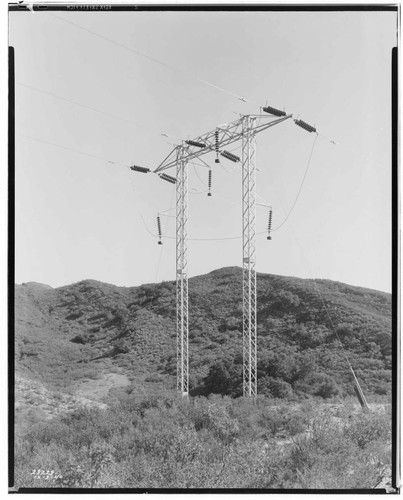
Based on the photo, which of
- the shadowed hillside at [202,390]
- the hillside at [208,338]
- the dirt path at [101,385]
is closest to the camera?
the shadowed hillside at [202,390]

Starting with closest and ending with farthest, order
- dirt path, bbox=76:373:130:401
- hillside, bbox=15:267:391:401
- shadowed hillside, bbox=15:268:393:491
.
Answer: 1. shadowed hillside, bbox=15:268:393:491
2. dirt path, bbox=76:373:130:401
3. hillside, bbox=15:267:391:401

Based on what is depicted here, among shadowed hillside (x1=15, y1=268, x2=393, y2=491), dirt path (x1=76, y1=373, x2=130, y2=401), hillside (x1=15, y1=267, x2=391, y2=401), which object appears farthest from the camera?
hillside (x1=15, y1=267, x2=391, y2=401)

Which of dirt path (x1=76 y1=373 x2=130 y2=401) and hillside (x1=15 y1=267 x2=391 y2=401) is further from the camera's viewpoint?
hillside (x1=15 y1=267 x2=391 y2=401)

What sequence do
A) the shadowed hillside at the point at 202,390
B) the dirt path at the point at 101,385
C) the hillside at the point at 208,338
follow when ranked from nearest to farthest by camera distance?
the shadowed hillside at the point at 202,390 → the dirt path at the point at 101,385 → the hillside at the point at 208,338

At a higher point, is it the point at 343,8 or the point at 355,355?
the point at 343,8

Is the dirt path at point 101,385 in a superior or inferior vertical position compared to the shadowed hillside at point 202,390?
inferior

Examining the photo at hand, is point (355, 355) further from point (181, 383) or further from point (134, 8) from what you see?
point (134, 8)

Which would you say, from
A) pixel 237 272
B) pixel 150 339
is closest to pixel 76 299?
pixel 150 339

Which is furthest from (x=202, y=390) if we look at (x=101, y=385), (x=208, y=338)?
(x=208, y=338)

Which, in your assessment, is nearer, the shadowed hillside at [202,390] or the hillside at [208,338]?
the shadowed hillside at [202,390]
